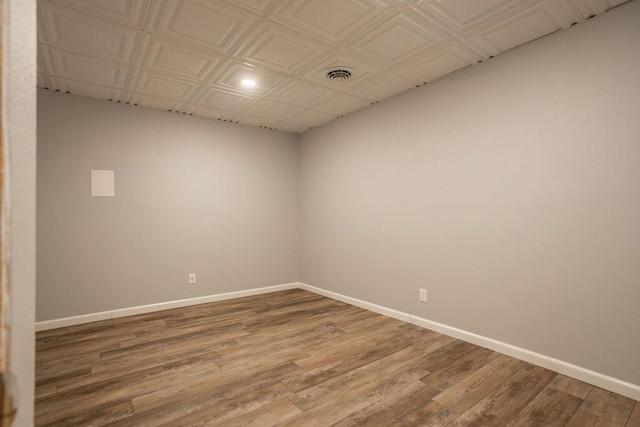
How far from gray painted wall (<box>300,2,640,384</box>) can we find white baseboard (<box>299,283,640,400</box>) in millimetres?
47

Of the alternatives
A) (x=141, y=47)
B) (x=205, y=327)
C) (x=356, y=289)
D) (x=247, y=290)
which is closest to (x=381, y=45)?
(x=141, y=47)

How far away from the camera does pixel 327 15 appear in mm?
2113

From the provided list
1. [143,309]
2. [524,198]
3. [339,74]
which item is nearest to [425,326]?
[524,198]

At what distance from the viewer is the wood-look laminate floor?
178 centimetres

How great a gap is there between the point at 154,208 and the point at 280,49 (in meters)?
2.48

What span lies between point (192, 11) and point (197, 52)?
0.51m

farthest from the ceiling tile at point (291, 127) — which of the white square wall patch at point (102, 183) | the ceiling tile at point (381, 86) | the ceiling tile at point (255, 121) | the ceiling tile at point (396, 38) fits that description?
the white square wall patch at point (102, 183)

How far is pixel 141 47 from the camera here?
8.12 ft

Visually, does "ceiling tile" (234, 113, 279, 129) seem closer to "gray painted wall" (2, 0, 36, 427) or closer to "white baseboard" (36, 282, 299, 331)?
"white baseboard" (36, 282, 299, 331)

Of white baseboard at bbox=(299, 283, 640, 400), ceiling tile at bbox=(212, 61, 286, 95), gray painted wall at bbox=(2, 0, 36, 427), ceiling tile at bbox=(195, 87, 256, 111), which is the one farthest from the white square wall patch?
white baseboard at bbox=(299, 283, 640, 400)

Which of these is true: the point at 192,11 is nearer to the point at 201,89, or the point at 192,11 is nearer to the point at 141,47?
the point at 141,47

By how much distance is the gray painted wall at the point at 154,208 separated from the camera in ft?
10.8

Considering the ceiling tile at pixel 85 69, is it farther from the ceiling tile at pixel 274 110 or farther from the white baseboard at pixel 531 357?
the white baseboard at pixel 531 357

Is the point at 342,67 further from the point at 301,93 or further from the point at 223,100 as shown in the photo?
the point at 223,100
